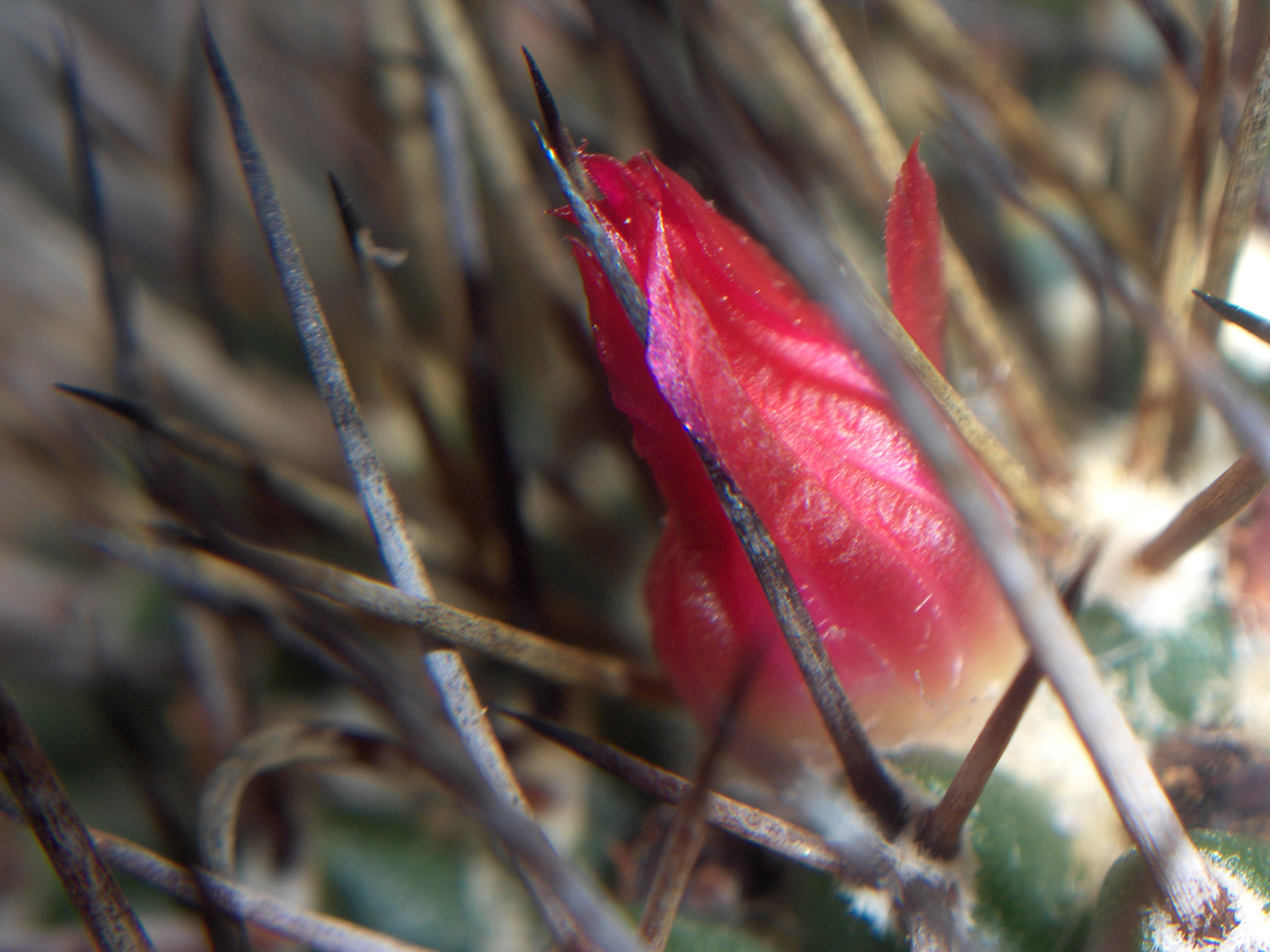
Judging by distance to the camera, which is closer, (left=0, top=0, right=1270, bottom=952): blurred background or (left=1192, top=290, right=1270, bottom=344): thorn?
(left=1192, top=290, right=1270, bottom=344): thorn

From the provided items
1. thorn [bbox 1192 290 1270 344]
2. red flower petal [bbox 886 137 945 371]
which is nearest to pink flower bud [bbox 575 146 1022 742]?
red flower petal [bbox 886 137 945 371]

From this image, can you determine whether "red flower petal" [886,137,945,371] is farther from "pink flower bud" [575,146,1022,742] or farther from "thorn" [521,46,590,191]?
"thorn" [521,46,590,191]

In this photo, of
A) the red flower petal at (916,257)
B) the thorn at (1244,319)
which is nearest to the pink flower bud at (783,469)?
the red flower petal at (916,257)

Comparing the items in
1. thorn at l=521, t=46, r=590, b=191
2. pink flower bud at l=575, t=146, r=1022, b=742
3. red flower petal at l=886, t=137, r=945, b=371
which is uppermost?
red flower petal at l=886, t=137, r=945, b=371

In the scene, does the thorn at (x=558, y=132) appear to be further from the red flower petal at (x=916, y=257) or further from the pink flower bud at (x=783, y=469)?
the red flower petal at (x=916, y=257)

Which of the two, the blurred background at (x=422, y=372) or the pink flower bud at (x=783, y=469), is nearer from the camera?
the pink flower bud at (x=783, y=469)

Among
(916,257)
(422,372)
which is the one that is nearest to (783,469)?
(916,257)

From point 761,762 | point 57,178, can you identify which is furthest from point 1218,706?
point 57,178

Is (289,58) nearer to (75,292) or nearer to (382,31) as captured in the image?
(382,31)

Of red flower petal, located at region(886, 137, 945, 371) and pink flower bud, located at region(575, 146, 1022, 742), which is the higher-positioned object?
red flower petal, located at region(886, 137, 945, 371)
